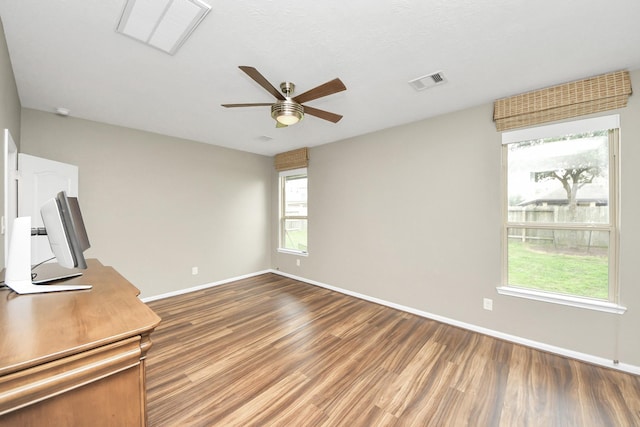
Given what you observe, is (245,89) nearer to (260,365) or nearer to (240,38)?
(240,38)

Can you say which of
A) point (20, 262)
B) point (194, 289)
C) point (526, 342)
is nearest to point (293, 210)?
point (194, 289)

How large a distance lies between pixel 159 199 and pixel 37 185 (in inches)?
50.7

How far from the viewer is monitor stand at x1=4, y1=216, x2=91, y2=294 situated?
107 cm

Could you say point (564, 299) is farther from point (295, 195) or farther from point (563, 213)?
point (295, 195)

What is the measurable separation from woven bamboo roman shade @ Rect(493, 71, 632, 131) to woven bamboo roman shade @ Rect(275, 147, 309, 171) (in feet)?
9.46

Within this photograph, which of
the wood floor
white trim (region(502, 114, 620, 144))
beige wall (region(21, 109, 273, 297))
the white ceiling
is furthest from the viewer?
beige wall (region(21, 109, 273, 297))

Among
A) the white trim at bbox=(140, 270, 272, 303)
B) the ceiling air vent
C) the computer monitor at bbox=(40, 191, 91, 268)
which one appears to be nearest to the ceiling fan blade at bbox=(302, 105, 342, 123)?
the ceiling air vent

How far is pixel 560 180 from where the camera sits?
239 centimetres

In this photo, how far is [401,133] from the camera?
10.9 feet

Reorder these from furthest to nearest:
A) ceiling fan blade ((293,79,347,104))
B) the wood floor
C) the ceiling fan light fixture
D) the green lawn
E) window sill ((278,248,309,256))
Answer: window sill ((278,248,309,256))
the green lawn
the ceiling fan light fixture
ceiling fan blade ((293,79,347,104))
the wood floor

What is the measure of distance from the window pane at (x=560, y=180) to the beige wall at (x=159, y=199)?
4.20m

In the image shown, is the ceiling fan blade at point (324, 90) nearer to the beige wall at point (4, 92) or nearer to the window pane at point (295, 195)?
the beige wall at point (4, 92)

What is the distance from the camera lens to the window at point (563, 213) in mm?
2180

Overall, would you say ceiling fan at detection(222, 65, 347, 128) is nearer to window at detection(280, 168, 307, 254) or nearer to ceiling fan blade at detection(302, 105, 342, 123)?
ceiling fan blade at detection(302, 105, 342, 123)
